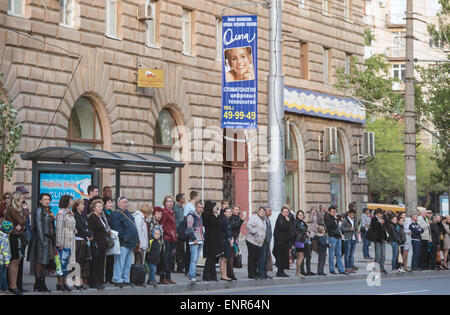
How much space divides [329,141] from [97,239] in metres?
22.5

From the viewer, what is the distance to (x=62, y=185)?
1941 centimetres

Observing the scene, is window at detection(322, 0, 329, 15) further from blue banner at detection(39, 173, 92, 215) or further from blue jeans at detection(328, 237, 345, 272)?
blue banner at detection(39, 173, 92, 215)

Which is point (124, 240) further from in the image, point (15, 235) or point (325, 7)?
point (325, 7)

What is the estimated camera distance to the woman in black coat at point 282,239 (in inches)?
891

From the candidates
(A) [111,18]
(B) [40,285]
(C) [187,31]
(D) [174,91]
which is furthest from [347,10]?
(B) [40,285]

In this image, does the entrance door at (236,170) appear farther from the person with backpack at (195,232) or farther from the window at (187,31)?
the person with backpack at (195,232)

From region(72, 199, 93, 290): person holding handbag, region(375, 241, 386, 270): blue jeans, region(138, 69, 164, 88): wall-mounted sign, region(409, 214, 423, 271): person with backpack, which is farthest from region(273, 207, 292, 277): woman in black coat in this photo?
region(138, 69, 164, 88): wall-mounted sign

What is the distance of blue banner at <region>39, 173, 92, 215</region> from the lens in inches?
752

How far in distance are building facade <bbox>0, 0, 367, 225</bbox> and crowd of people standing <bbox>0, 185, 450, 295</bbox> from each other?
6.32 m

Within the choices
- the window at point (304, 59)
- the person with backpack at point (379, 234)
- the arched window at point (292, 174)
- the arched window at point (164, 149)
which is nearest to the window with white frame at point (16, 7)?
the arched window at point (164, 149)

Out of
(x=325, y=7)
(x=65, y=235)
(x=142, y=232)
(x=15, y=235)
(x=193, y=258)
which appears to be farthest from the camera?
(x=325, y=7)

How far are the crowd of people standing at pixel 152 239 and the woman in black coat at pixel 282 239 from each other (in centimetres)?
3

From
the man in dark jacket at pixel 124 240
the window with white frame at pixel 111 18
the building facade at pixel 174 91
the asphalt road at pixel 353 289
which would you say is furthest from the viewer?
the window with white frame at pixel 111 18
